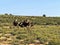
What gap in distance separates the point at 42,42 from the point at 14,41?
2.62 m

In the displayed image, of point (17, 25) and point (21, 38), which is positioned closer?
point (21, 38)

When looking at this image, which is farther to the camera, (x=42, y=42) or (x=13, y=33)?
(x=13, y=33)

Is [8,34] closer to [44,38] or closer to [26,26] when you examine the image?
[44,38]

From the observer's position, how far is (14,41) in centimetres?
2438

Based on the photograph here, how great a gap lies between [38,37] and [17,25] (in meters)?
11.1

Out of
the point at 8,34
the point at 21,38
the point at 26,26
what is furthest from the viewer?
the point at 26,26

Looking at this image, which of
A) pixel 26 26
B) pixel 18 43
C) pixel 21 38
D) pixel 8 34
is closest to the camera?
pixel 18 43

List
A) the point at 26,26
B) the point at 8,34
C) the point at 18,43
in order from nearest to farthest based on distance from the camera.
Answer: the point at 18,43, the point at 8,34, the point at 26,26

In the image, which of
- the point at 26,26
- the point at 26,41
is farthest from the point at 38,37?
the point at 26,26

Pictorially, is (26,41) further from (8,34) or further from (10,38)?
(8,34)

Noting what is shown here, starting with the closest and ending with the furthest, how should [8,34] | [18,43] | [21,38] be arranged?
[18,43], [21,38], [8,34]

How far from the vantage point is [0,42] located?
24.1 m

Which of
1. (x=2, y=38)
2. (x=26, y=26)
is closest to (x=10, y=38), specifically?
(x=2, y=38)

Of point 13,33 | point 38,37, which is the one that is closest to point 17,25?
point 13,33
